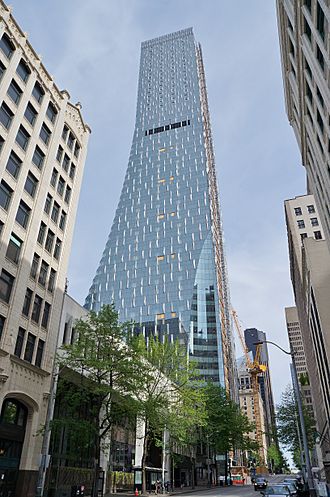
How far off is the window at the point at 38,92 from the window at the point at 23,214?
11302mm

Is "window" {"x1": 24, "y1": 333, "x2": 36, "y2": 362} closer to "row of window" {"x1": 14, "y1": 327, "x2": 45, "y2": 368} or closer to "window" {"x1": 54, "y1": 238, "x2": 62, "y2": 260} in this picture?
"row of window" {"x1": 14, "y1": 327, "x2": 45, "y2": 368}

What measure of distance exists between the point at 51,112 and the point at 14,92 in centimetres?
621

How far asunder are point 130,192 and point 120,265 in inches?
1380

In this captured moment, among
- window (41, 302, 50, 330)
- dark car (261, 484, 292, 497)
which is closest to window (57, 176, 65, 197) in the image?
window (41, 302, 50, 330)

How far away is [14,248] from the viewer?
30.6 metres

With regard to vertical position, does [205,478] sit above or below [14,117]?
below

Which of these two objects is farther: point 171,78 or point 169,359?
point 171,78

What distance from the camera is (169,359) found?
42.8 m

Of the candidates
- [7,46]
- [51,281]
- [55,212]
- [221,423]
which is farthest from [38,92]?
[221,423]

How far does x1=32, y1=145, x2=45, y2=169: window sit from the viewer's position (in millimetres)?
35531

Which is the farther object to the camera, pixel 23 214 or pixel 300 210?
pixel 300 210

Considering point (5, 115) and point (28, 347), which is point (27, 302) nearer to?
point (28, 347)

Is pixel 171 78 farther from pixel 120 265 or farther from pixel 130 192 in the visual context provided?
pixel 120 265

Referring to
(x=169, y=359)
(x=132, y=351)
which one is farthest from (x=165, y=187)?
(x=132, y=351)
